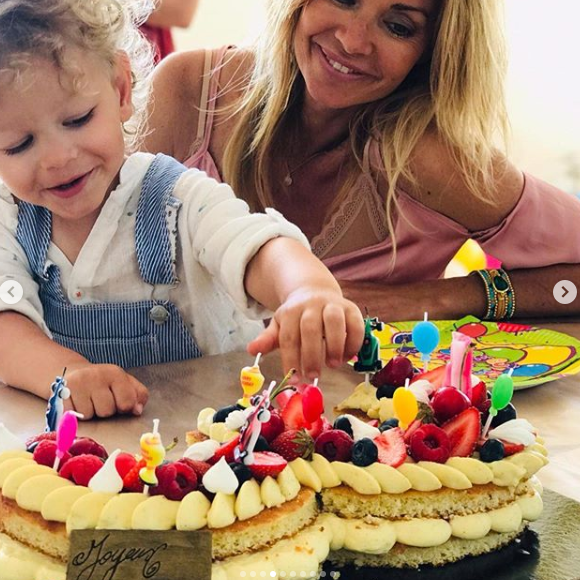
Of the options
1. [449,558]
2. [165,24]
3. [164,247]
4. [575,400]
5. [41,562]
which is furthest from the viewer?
[165,24]

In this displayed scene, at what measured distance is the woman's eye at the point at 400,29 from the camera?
6.22ft

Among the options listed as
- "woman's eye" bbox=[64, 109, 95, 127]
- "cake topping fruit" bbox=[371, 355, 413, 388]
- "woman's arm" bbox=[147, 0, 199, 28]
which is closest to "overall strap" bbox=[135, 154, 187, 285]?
"woman's eye" bbox=[64, 109, 95, 127]

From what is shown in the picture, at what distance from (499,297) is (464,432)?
892 millimetres

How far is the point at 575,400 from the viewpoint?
4.73ft

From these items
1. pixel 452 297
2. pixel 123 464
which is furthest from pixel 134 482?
pixel 452 297

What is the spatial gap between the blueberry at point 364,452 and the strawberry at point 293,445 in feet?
0.15

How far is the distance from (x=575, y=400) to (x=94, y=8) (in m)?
0.92

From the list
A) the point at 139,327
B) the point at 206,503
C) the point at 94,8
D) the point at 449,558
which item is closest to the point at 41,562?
the point at 206,503

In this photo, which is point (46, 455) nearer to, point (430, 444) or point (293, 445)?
point (293, 445)

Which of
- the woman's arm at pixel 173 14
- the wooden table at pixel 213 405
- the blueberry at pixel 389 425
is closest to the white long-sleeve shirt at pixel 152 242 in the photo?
the wooden table at pixel 213 405

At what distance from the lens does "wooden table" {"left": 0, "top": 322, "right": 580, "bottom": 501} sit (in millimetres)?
1229

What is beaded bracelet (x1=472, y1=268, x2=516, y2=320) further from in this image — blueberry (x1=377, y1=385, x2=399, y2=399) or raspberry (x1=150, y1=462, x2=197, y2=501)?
raspberry (x1=150, y1=462, x2=197, y2=501)

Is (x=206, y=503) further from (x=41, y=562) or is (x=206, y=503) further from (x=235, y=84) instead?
(x=235, y=84)

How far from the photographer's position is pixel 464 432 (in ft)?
3.51
